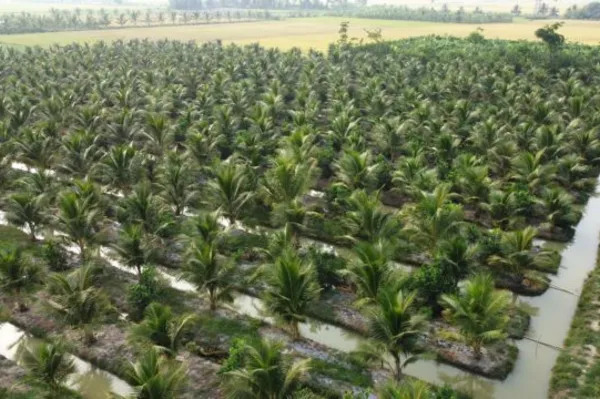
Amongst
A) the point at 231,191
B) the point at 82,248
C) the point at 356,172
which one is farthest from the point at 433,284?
the point at 82,248

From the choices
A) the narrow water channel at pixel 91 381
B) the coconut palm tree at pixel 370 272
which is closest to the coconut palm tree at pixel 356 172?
the coconut palm tree at pixel 370 272

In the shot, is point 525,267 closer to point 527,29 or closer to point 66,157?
point 66,157

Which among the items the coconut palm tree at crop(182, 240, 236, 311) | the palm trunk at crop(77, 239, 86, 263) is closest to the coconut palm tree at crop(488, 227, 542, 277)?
the coconut palm tree at crop(182, 240, 236, 311)

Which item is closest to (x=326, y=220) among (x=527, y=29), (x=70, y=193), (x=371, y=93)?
(x=70, y=193)

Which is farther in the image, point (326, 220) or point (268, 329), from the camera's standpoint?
point (326, 220)

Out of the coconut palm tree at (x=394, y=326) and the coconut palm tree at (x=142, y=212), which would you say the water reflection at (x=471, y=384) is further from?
the coconut palm tree at (x=142, y=212)

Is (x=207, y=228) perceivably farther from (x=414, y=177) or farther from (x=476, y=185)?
(x=476, y=185)
